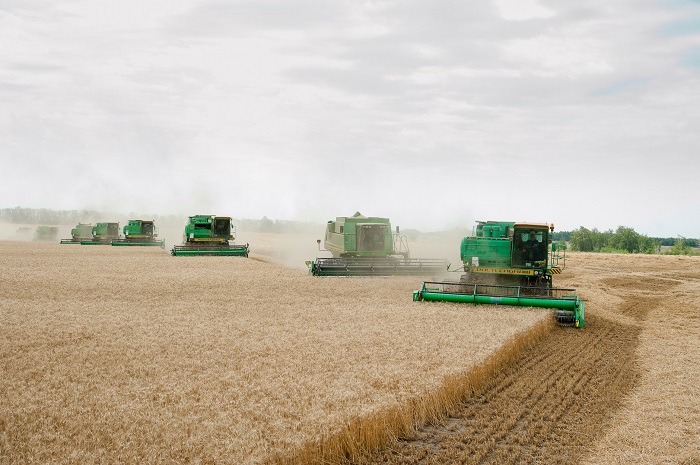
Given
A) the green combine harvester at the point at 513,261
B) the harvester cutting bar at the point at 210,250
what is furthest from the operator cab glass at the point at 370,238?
the harvester cutting bar at the point at 210,250

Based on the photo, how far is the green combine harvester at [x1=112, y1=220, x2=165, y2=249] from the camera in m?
51.2

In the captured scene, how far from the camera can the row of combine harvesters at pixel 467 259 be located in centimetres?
1706

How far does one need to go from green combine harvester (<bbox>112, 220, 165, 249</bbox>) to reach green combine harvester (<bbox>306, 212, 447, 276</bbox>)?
88.9 feet

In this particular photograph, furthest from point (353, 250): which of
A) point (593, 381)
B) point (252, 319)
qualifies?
point (593, 381)

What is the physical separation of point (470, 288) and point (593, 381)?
10.9 metres

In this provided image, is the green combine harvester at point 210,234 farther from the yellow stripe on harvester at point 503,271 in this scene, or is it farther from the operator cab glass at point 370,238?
the yellow stripe on harvester at point 503,271

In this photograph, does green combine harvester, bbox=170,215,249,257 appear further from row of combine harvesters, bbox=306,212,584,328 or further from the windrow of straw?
the windrow of straw

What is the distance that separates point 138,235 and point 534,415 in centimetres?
4963

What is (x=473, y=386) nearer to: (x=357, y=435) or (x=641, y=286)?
(x=357, y=435)

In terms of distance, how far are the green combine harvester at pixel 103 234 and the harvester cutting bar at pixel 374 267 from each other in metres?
36.8

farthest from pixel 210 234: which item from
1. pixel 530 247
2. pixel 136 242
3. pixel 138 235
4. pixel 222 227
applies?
pixel 530 247

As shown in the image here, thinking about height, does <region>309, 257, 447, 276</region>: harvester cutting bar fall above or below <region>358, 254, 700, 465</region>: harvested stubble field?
above

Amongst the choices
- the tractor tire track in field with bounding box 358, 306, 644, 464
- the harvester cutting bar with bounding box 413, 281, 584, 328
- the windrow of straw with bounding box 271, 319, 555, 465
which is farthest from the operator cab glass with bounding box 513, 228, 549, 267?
the windrow of straw with bounding box 271, 319, 555, 465

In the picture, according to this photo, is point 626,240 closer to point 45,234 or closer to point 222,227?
point 222,227
